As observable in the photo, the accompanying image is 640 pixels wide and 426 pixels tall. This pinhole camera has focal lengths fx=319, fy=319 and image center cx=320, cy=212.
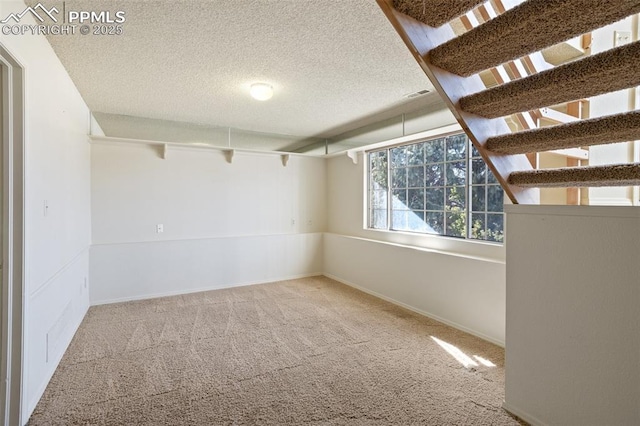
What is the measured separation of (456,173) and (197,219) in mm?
3558

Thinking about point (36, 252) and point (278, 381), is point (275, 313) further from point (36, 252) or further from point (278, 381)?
point (36, 252)

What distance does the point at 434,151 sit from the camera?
392 centimetres

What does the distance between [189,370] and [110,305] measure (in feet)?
7.40

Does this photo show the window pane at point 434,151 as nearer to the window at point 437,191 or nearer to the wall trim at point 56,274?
the window at point 437,191

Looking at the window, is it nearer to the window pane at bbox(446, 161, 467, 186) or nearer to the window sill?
the window pane at bbox(446, 161, 467, 186)

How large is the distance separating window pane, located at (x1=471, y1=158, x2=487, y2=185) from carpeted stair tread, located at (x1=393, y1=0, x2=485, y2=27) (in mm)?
2074

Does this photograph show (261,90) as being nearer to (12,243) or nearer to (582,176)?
(12,243)

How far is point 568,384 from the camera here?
5.53 ft

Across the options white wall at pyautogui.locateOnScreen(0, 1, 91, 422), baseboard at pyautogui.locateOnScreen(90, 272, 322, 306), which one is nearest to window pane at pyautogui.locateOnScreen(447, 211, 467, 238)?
baseboard at pyautogui.locateOnScreen(90, 272, 322, 306)

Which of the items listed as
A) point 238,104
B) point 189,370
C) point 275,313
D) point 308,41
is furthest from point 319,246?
point 308,41

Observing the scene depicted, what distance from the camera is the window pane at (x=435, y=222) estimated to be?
A: 382cm

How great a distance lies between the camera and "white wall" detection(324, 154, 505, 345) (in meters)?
2.99

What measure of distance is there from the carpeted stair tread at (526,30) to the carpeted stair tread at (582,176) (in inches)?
26.5

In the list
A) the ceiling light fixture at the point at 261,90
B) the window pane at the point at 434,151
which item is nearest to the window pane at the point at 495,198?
the window pane at the point at 434,151
